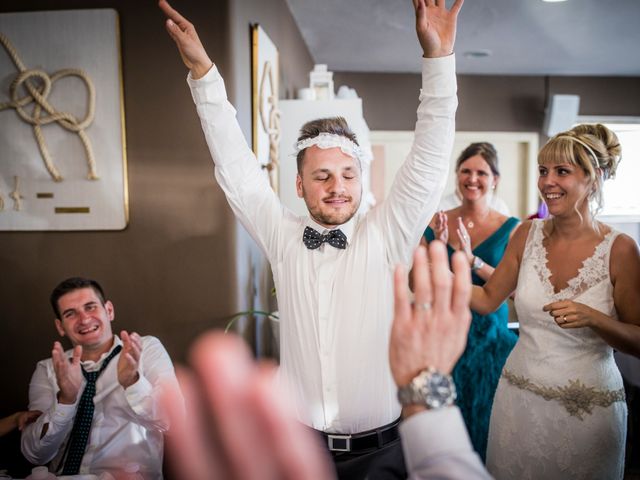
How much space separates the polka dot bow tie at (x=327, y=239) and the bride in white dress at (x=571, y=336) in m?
0.55

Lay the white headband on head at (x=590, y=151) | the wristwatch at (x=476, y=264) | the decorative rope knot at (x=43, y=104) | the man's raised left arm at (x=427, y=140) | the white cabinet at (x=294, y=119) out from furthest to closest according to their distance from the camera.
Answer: the white cabinet at (x=294, y=119) → the wristwatch at (x=476, y=264) → the decorative rope knot at (x=43, y=104) → the white headband on head at (x=590, y=151) → the man's raised left arm at (x=427, y=140)

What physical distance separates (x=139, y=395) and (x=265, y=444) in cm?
130

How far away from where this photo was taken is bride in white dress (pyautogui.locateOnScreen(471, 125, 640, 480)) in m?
1.40

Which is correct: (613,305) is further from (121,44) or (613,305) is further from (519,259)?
(121,44)

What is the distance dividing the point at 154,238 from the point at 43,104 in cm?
69

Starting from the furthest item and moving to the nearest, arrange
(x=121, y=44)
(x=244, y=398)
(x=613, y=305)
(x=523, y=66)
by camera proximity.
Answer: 1. (x=523, y=66)
2. (x=121, y=44)
3. (x=613, y=305)
4. (x=244, y=398)

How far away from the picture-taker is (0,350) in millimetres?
2250

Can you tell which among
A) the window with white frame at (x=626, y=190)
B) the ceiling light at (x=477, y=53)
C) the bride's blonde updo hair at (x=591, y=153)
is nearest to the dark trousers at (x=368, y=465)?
the bride's blonde updo hair at (x=591, y=153)

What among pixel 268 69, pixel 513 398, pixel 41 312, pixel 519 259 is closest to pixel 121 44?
pixel 268 69

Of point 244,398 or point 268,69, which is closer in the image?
point 244,398

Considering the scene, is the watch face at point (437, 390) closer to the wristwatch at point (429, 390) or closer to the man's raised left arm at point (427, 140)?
the wristwatch at point (429, 390)

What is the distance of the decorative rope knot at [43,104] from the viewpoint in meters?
→ 2.12

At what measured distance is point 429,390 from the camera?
0.61 m

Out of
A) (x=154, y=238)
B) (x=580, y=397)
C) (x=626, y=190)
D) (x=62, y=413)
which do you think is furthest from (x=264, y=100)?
(x=626, y=190)
